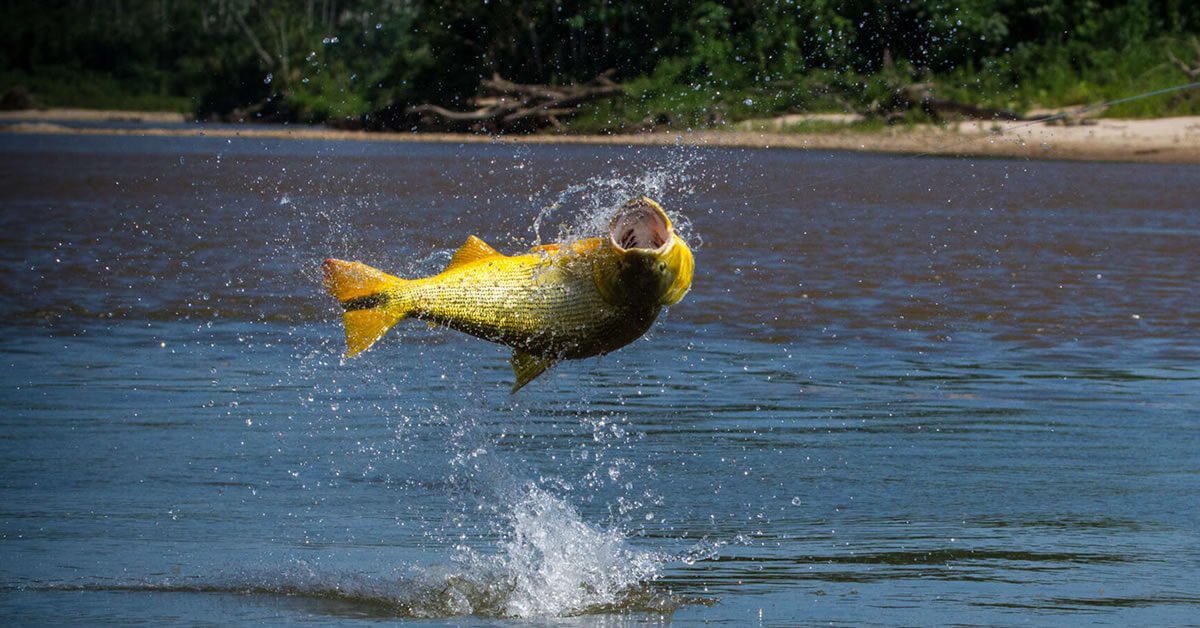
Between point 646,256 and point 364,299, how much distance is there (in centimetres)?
118

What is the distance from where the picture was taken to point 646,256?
504 centimetres

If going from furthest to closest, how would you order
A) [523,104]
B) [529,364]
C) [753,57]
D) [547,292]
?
1. [523,104]
2. [753,57]
3. [529,364]
4. [547,292]

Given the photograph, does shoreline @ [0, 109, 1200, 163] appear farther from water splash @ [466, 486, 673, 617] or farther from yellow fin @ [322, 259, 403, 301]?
yellow fin @ [322, 259, 403, 301]

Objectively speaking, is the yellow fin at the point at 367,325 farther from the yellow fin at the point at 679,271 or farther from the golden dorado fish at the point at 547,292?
the yellow fin at the point at 679,271

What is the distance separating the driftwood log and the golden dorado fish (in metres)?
25.4

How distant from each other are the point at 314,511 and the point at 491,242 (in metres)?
9.94

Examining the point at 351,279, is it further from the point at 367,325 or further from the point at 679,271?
the point at 679,271

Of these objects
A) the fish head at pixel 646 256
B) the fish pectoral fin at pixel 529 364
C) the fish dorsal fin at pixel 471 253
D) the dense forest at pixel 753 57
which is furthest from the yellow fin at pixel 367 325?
the dense forest at pixel 753 57

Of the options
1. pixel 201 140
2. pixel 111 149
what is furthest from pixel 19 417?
pixel 201 140

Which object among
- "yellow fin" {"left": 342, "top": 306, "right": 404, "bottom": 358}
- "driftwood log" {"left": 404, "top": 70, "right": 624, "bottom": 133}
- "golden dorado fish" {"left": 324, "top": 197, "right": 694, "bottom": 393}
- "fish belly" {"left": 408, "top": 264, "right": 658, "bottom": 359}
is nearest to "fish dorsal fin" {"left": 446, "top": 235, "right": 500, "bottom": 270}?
"golden dorado fish" {"left": 324, "top": 197, "right": 694, "bottom": 393}

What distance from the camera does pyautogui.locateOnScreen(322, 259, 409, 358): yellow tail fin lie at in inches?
230

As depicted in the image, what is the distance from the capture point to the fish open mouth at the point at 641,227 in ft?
16.8

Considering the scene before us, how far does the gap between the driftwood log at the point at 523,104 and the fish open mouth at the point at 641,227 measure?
2606 centimetres

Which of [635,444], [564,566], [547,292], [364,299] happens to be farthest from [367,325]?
[635,444]
